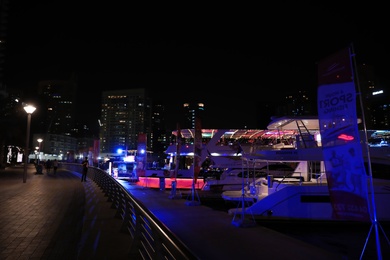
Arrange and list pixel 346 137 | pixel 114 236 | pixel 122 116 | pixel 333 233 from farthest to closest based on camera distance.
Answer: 1. pixel 122 116
2. pixel 333 233
3. pixel 114 236
4. pixel 346 137

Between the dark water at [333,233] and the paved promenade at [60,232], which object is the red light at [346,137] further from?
the dark water at [333,233]

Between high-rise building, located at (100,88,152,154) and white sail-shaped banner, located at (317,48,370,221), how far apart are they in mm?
162670

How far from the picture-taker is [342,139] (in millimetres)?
5617

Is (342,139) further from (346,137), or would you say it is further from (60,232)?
(60,232)

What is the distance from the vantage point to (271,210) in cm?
1352

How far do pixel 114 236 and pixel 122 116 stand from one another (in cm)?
16478

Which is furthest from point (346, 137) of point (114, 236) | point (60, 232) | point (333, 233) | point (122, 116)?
point (122, 116)

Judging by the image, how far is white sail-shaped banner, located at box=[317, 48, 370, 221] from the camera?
5329 millimetres

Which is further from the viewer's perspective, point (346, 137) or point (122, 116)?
point (122, 116)

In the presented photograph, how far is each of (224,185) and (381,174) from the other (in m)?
14.2

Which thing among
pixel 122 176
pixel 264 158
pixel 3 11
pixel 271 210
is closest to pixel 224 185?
pixel 264 158

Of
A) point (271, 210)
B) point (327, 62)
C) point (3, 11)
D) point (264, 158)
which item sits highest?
point (3, 11)

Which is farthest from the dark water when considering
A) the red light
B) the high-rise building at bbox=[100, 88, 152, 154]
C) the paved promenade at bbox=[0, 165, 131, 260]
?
the high-rise building at bbox=[100, 88, 152, 154]

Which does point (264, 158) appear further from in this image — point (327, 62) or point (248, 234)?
point (327, 62)
